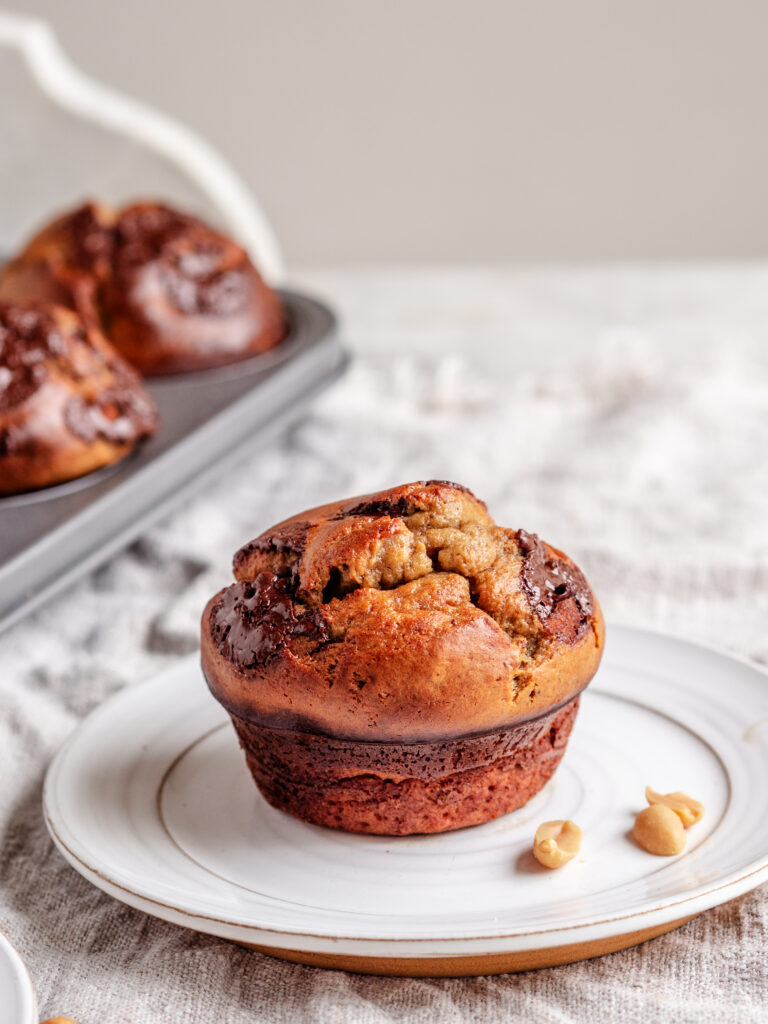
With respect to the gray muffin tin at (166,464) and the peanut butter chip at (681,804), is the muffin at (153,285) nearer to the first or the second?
the gray muffin tin at (166,464)

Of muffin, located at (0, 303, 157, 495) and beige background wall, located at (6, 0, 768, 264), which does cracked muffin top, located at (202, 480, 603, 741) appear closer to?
muffin, located at (0, 303, 157, 495)

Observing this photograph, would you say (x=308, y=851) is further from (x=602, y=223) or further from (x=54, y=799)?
(x=602, y=223)

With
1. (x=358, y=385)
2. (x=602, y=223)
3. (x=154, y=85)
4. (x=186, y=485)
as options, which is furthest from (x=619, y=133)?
(x=186, y=485)

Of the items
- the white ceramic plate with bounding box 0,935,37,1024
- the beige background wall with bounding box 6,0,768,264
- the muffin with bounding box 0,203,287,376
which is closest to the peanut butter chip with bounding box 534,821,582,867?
the white ceramic plate with bounding box 0,935,37,1024

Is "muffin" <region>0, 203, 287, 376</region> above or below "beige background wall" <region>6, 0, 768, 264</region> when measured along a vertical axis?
above

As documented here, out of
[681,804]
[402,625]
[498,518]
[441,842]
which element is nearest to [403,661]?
[402,625]

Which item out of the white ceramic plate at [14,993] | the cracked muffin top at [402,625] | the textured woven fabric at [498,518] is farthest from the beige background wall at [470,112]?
the white ceramic plate at [14,993]

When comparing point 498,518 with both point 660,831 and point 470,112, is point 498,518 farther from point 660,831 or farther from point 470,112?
point 470,112
